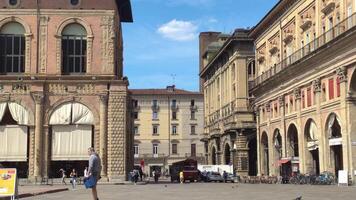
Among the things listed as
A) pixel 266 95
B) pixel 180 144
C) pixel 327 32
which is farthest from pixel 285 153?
pixel 180 144

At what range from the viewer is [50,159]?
165ft

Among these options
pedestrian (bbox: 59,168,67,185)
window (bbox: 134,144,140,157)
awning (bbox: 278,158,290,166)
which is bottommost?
pedestrian (bbox: 59,168,67,185)

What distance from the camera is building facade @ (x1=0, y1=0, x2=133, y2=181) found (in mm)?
50000

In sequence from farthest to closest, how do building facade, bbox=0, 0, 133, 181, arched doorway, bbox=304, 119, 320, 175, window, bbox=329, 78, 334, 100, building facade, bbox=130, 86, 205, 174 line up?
building facade, bbox=130, 86, 205, 174 < building facade, bbox=0, 0, 133, 181 < arched doorway, bbox=304, 119, 320, 175 < window, bbox=329, 78, 334, 100

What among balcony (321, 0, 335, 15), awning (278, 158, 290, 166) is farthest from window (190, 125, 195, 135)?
balcony (321, 0, 335, 15)

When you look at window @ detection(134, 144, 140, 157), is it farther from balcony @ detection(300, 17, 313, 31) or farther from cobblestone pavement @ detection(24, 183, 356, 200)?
cobblestone pavement @ detection(24, 183, 356, 200)

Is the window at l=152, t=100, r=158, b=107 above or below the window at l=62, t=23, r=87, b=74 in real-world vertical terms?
above

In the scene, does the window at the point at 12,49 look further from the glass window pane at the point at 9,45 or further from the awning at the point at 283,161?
the awning at the point at 283,161

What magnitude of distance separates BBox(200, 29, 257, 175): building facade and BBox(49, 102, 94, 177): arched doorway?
30189 mm

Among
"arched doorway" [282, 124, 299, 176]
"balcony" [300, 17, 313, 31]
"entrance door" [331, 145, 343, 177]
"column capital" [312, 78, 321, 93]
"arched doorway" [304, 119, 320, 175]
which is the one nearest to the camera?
"entrance door" [331, 145, 343, 177]

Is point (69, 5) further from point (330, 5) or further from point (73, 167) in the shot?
point (330, 5)

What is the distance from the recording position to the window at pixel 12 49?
5188cm

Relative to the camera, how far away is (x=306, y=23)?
168ft

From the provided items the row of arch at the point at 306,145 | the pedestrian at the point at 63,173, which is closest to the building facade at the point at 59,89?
the pedestrian at the point at 63,173
